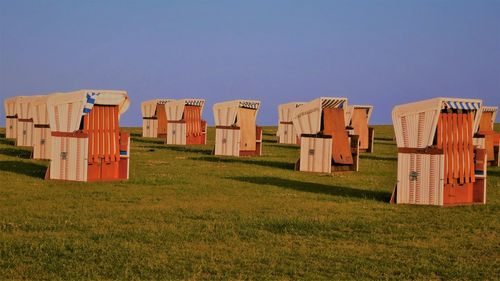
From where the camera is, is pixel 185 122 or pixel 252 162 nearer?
pixel 252 162

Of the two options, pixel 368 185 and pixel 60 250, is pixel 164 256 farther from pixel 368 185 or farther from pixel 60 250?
pixel 368 185

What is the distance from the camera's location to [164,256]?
1230 centimetres

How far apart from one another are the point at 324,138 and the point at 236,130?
35.7ft

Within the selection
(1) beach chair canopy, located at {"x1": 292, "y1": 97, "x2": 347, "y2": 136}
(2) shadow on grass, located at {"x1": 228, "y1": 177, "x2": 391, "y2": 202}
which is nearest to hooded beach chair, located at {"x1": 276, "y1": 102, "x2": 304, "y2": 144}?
(1) beach chair canopy, located at {"x1": 292, "y1": 97, "x2": 347, "y2": 136}

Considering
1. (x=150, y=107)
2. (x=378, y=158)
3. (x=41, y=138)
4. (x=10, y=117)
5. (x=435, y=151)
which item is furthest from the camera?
(x=150, y=107)

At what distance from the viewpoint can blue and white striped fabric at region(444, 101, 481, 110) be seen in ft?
66.1

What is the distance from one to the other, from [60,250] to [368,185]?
48.1 ft

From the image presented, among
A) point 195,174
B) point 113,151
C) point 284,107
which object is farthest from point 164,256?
point 284,107

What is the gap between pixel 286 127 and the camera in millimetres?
55500

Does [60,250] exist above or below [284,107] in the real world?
below

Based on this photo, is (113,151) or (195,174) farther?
(195,174)

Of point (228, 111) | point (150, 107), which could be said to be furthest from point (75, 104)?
point (150, 107)

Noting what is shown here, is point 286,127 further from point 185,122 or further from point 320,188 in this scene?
point 320,188

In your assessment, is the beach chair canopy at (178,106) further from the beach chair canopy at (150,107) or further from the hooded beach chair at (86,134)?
the hooded beach chair at (86,134)
